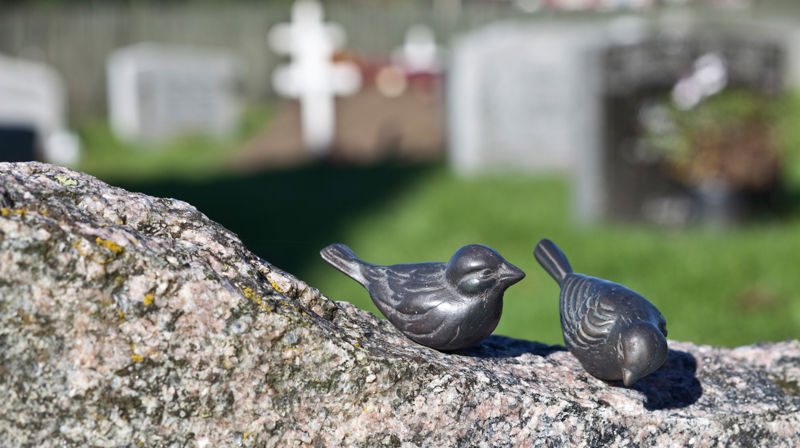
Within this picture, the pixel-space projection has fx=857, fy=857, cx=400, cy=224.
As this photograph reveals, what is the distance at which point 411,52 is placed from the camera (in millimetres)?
16547

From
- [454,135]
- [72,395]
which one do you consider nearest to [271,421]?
[72,395]

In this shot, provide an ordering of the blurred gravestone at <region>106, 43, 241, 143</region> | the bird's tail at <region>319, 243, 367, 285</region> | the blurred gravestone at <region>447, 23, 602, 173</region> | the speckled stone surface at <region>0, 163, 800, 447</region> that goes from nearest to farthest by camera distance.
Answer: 1. the speckled stone surface at <region>0, 163, 800, 447</region>
2. the bird's tail at <region>319, 243, 367, 285</region>
3. the blurred gravestone at <region>447, 23, 602, 173</region>
4. the blurred gravestone at <region>106, 43, 241, 143</region>

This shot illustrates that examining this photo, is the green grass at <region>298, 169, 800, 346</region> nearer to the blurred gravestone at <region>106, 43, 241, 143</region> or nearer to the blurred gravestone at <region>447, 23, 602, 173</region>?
the blurred gravestone at <region>447, 23, 602, 173</region>

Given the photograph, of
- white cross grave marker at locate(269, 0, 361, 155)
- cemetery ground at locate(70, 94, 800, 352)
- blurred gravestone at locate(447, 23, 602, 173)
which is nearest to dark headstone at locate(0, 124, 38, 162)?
cemetery ground at locate(70, 94, 800, 352)

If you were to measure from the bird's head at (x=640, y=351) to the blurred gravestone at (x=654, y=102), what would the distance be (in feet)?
16.8

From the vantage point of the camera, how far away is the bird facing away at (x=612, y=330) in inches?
67.4

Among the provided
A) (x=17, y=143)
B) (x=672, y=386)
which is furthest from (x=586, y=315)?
(x=17, y=143)

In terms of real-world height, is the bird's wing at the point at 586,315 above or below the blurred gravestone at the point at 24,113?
above

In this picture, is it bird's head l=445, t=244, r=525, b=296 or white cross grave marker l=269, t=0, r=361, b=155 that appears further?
white cross grave marker l=269, t=0, r=361, b=155

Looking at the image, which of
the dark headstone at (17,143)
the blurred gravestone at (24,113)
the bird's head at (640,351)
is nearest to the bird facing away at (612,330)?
the bird's head at (640,351)

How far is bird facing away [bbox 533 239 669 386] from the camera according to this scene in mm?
1711

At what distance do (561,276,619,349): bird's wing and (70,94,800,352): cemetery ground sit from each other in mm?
2327

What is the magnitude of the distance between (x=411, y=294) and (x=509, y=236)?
458 centimetres

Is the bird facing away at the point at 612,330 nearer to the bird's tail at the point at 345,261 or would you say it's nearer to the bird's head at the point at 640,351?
the bird's head at the point at 640,351
